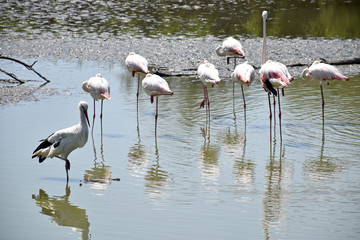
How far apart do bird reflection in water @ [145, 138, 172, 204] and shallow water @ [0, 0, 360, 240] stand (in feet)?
0.07

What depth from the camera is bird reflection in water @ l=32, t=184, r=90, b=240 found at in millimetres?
5389

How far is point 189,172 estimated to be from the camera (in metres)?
6.77

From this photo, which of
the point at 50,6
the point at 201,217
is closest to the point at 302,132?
the point at 201,217

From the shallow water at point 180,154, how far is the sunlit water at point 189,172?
0.06ft

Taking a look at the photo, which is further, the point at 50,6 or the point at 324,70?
the point at 50,6

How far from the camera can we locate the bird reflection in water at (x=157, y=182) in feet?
19.9

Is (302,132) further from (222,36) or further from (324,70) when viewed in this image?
(222,36)

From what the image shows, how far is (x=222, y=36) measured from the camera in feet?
52.4

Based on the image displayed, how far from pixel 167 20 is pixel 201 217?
13565 millimetres

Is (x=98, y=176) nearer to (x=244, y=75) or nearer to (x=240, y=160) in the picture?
(x=240, y=160)

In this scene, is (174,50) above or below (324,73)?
above

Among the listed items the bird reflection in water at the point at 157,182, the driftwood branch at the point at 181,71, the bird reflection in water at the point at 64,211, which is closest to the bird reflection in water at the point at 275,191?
the bird reflection in water at the point at 157,182

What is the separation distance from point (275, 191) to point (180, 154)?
1642 millimetres

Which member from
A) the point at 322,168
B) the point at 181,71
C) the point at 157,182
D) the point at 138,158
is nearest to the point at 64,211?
the point at 157,182
